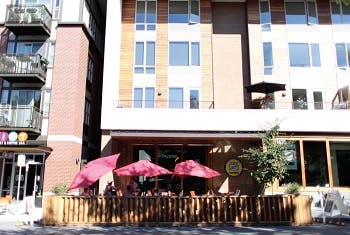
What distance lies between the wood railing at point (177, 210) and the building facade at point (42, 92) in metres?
8.30

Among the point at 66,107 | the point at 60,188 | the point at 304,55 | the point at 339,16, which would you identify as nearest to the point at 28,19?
the point at 66,107

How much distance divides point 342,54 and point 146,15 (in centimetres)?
1378

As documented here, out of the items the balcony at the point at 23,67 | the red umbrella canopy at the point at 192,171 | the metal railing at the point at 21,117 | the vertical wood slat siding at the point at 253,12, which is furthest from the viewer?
the vertical wood slat siding at the point at 253,12

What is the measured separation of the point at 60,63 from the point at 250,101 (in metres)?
12.7

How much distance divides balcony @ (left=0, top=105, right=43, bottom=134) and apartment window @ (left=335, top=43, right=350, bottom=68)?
2013 centimetres

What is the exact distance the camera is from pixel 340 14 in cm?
2581

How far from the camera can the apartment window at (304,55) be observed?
81.1 feet

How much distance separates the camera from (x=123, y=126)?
20.9m

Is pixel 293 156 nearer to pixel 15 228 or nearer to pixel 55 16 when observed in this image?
pixel 15 228

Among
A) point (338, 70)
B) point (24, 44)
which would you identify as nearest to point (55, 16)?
point (24, 44)

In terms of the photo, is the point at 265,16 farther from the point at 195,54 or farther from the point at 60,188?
the point at 60,188

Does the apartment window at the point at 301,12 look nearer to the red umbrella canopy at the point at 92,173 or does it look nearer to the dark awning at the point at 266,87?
the dark awning at the point at 266,87

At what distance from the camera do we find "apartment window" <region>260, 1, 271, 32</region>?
25344 millimetres

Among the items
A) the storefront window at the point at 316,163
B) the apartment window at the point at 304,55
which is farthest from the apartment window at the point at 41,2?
the storefront window at the point at 316,163
